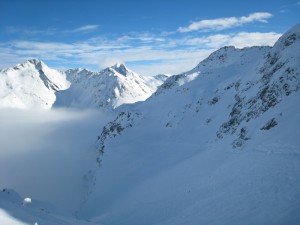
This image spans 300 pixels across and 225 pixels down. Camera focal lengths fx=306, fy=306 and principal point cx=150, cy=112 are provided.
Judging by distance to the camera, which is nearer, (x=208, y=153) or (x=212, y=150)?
(x=208, y=153)

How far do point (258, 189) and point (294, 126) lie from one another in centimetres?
1307

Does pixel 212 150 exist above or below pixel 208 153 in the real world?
above

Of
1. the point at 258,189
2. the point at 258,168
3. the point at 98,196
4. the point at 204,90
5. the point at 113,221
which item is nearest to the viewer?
the point at 258,189

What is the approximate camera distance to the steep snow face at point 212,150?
26.3m

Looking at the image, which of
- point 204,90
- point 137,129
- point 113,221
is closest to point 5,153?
point 137,129

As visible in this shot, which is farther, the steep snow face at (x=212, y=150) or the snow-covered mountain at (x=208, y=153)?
the steep snow face at (x=212, y=150)

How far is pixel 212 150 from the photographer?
49312 millimetres

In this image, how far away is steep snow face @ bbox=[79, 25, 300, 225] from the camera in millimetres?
26306

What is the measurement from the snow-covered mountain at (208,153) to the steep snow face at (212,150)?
0.53 ft

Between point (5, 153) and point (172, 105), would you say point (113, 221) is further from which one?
point (5, 153)

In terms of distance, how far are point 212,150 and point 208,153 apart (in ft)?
2.96

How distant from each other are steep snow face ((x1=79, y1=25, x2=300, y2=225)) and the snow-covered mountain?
0.53ft

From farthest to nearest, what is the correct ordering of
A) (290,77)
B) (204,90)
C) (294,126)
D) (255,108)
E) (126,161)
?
(204,90)
(126,161)
(255,108)
(290,77)
(294,126)

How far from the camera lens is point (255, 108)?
49688 millimetres
